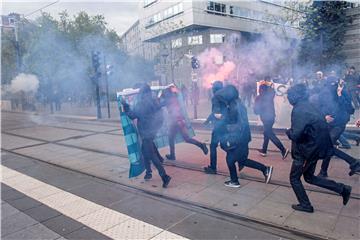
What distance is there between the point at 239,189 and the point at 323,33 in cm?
1410

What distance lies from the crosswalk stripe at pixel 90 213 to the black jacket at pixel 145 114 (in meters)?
1.47

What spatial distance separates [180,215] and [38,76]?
19546 millimetres

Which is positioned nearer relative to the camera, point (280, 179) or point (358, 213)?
point (358, 213)

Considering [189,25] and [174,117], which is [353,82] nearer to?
[174,117]

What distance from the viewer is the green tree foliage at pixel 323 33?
13.6 m

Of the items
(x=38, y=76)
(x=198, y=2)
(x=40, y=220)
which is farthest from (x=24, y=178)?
(x=198, y=2)

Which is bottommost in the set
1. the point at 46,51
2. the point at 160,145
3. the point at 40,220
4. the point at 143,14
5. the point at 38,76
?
the point at 40,220

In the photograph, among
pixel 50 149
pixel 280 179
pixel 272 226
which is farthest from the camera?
pixel 50 149

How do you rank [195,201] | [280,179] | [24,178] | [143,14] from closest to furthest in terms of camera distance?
[195,201], [280,179], [24,178], [143,14]

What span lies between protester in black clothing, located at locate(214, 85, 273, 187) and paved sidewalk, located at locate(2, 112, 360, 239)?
0.31m

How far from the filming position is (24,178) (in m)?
6.58

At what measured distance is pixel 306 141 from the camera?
3.94 metres

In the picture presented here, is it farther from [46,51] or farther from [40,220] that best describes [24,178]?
[46,51]

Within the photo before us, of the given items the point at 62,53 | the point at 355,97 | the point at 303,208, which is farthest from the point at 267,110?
the point at 62,53
